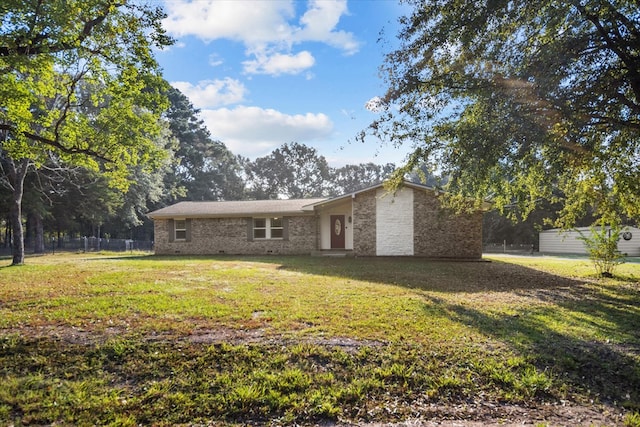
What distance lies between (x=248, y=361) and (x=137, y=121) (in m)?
8.42

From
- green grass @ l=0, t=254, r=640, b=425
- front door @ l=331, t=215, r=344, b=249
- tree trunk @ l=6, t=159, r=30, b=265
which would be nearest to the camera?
green grass @ l=0, t=254, r=640, b=425

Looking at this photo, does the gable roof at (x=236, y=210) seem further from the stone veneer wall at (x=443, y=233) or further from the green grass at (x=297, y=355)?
the green grass at (x=297, y=355)

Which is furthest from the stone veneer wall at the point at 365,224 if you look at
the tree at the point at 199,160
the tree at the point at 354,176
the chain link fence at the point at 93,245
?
the tree at the point at 354,176

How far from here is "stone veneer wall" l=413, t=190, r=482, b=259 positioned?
16781mm

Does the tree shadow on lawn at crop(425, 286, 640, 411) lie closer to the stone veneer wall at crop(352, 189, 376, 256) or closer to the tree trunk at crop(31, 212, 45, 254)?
the stone veneer wall at crop(352, 189, 376, 256)

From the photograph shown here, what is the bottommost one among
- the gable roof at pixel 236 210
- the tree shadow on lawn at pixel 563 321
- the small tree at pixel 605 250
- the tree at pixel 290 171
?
the tree shadow on lawn at pixel 563 321

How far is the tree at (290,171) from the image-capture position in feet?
176

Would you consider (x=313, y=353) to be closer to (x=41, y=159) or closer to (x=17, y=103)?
(x=17, y=103)

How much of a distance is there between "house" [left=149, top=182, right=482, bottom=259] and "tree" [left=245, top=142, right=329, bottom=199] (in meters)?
30.8

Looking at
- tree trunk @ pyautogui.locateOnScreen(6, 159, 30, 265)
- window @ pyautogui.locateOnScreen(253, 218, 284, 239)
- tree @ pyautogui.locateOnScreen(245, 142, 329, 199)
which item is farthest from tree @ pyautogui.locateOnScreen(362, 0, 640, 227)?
tree @ pyautogui.locateOnScreen(245, 142, 329, 199)

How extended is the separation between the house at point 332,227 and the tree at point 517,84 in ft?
25.6

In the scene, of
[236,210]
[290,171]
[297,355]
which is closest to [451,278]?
[297,355]

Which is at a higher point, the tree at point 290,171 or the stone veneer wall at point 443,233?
the tree at point 290,171

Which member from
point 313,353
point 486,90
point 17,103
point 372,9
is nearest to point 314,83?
point 372,9
